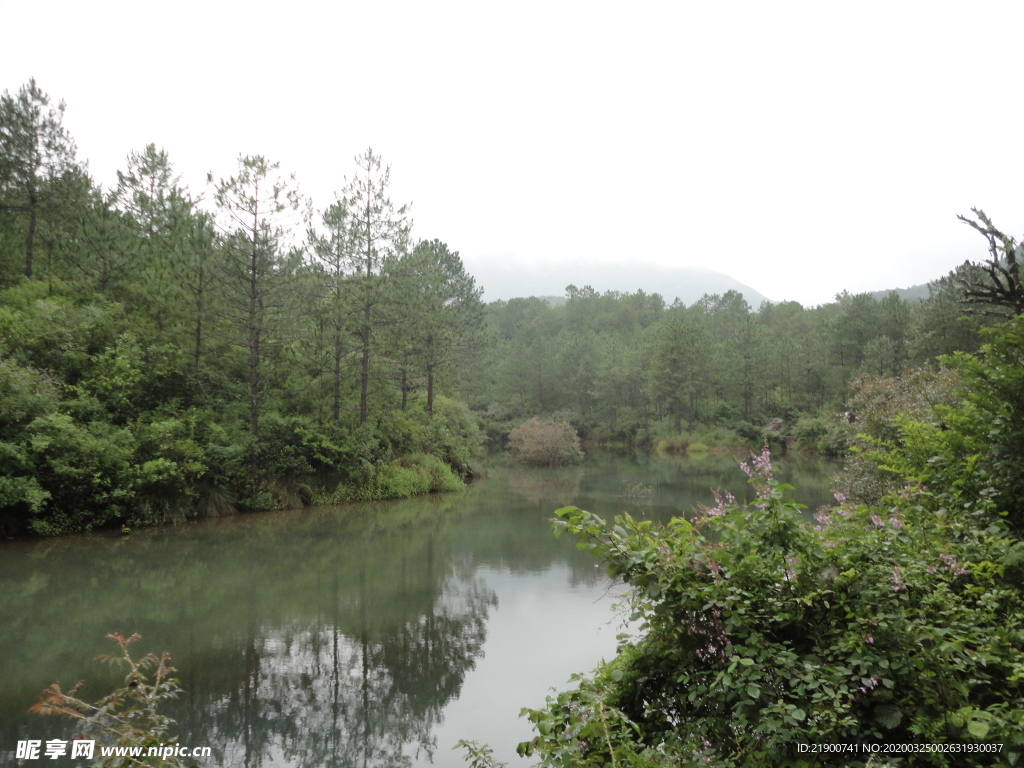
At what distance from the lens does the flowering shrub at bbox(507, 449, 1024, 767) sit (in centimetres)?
251

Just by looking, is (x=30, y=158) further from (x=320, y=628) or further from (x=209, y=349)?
(x=320, y=628)

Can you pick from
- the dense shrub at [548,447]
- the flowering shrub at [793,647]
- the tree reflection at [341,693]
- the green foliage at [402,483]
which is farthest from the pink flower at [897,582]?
the dense shrub at [548,447]

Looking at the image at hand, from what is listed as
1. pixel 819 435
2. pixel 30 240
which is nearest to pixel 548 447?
pixel 819 435

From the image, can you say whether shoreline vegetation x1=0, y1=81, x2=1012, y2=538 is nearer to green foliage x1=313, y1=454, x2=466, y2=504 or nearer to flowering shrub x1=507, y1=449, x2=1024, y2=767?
green foliage x1=313, y1=454, x2=466, y2=504

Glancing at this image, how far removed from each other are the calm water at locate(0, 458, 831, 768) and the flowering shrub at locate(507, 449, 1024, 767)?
195cm

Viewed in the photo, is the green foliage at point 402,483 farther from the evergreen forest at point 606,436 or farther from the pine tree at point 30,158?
the pine tree at point 30,158

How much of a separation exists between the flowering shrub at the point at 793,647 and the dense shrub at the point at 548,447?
26.8 meters

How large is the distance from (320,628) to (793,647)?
593 cm

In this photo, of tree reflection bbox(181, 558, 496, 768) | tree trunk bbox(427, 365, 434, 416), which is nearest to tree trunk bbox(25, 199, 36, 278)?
tree trunk bbox(427, 365, 434, 416)

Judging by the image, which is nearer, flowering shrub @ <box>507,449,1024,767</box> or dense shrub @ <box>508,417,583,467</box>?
flowering shrub @ <box>507,449,1024,767</box>

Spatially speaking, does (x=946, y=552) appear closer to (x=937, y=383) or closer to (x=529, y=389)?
(x=937, y=383)

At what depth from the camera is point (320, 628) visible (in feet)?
23.9

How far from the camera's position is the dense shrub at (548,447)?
99.6 ft

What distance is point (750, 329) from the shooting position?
45750 mm
